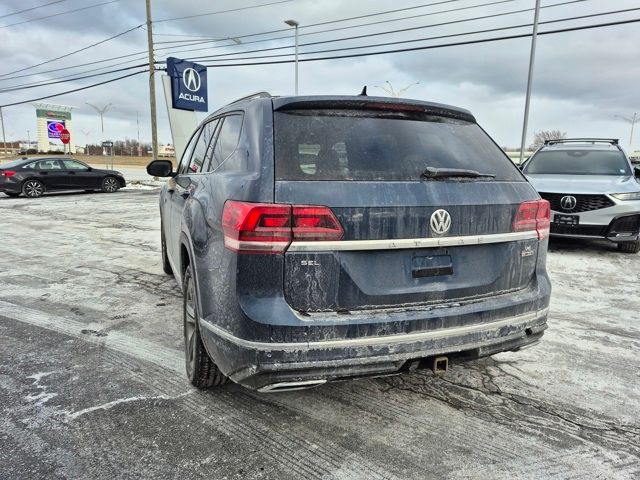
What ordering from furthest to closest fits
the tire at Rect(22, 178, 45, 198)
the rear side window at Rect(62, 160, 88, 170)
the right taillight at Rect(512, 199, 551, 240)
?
1. the rear side window at Rect(62, 160, 88, 170)
2. the tire at Rect(22, 178, 45, 198)
3. the right taillight at Rect(512, 199, 551, 240)

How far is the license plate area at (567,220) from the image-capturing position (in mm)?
7004

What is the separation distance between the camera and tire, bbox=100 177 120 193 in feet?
61.3

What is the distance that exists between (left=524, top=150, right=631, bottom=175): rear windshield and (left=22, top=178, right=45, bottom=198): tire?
52.9 ft

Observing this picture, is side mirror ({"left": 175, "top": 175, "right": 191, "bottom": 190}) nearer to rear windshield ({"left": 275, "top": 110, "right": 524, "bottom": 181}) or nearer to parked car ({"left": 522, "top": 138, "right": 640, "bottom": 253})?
rear windshield ({"left": 275, "top": 110, "right": 524, "bottom": 181})

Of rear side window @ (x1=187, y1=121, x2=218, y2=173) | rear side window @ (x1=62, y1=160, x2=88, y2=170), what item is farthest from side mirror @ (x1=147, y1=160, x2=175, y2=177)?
rear side window @ (x1=62, y1=160, x2=88, y2=170)

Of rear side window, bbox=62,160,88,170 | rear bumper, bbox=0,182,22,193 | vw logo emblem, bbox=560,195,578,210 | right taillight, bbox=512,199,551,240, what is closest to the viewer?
right taillight, bbox=512,199,551,240

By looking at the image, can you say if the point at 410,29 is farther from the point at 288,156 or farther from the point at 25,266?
the point at 288,156

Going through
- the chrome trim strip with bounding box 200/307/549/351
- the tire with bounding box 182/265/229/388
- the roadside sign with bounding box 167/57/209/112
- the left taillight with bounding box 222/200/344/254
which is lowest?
the tire with bounding box 182/265/229/388

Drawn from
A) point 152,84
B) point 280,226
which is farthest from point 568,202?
point 152,84

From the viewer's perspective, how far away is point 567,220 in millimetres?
7055

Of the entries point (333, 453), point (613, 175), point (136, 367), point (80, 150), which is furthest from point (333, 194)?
point (80, 150)

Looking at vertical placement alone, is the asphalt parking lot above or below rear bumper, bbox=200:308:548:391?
below

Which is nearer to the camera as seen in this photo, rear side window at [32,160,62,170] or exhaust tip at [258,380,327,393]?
exhaust tip at [258,380,327,393]

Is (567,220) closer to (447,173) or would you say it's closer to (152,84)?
(447,173)
